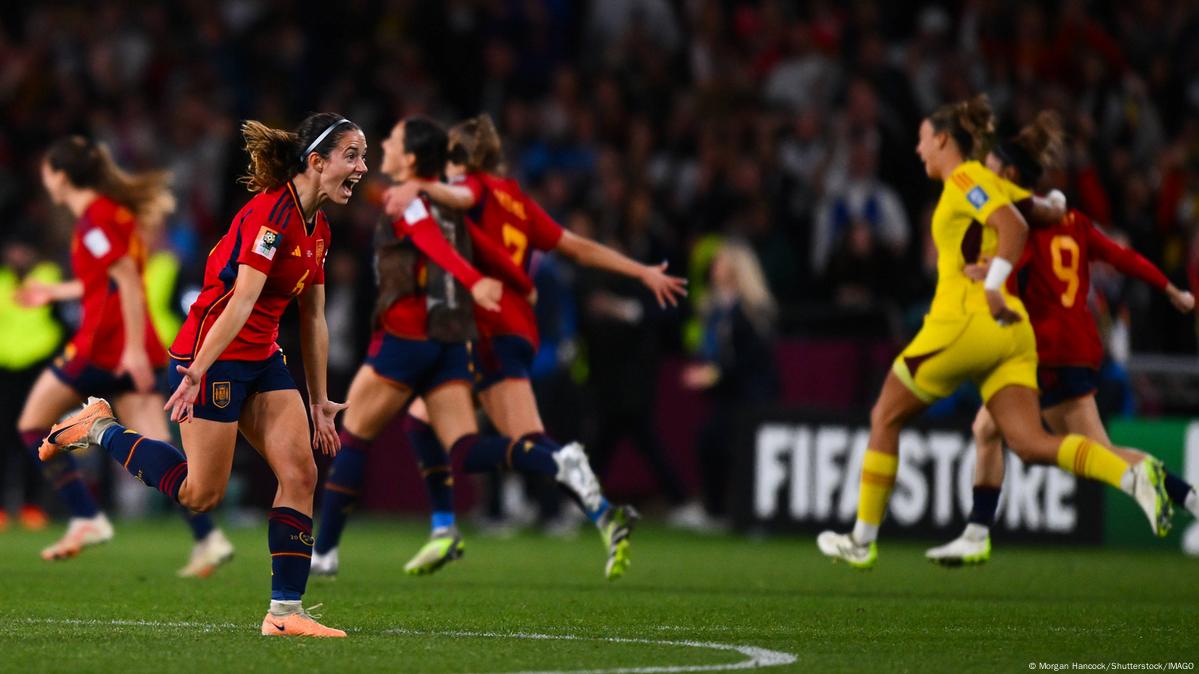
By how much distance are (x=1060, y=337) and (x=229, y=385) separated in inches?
189

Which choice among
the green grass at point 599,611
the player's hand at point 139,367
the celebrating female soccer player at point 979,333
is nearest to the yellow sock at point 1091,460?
the celebrating female soccer player at point 979,333

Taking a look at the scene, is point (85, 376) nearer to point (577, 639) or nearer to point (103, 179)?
point (103, 179)

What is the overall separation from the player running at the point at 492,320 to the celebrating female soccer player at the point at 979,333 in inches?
52.2

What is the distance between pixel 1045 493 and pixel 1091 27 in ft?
19.7

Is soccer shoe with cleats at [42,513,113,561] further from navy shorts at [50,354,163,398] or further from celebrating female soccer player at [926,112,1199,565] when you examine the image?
celebrating female soccer player at [926,112,1199,565]

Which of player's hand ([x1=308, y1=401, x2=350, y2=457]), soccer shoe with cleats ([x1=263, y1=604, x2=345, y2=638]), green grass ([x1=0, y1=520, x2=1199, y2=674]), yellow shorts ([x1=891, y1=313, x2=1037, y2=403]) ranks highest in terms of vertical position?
yellow shorts ([x1=891, y1=313, x2=1037, y2=403])

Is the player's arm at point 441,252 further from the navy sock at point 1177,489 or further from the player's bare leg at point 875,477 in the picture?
the navy sock at point 1177,489

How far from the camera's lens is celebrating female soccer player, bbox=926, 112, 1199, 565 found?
9.90 meters

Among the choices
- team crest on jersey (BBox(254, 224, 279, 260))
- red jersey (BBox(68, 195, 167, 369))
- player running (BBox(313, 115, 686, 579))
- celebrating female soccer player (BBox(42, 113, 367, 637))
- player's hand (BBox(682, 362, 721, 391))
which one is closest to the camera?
team crest on jersey (BBox(254, 224, 279, 260))

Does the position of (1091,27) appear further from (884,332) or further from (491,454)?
(491,454)

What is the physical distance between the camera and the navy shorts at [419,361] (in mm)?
9859

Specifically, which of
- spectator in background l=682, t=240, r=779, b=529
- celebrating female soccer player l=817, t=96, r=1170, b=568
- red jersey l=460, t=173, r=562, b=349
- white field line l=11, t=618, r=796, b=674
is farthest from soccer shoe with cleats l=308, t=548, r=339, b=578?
spectator in background l=682, t=240, r=779, b=529

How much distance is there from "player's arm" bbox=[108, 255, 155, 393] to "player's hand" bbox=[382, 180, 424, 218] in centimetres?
183

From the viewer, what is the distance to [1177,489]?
936cm
